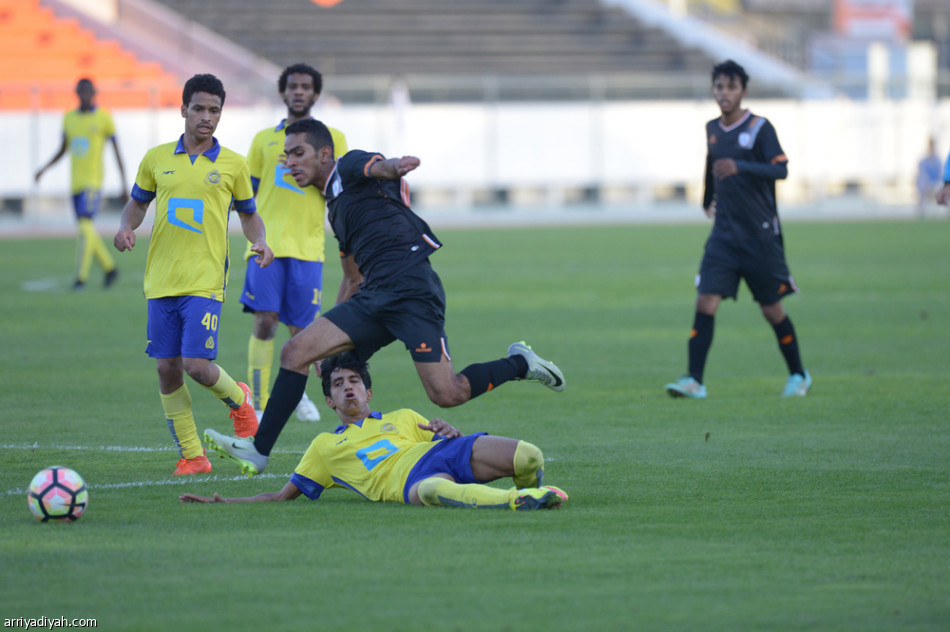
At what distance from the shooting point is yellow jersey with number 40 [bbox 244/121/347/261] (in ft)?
28.8

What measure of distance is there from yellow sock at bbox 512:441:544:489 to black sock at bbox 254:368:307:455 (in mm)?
1202

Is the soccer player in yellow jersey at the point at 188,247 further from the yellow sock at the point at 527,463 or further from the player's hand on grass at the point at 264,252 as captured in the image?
the yellow sock at the point at 527,463

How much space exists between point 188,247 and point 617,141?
108ft

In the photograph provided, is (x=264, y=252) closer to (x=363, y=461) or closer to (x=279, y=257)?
(x=363, y=461)

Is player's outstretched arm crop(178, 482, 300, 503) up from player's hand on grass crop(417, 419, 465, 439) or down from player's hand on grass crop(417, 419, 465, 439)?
down

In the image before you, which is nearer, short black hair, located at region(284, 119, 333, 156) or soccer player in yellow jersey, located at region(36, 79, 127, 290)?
short black hair, located at region(284, 119, 333, 156)

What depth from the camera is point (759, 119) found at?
9766 millimetres

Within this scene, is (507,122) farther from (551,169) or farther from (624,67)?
(624,67)

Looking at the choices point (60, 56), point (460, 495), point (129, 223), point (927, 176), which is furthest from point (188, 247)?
point (60, 56)

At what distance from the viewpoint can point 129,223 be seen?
7.05m

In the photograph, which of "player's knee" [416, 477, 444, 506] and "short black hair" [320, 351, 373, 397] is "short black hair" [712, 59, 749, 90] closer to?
"short black hair" [320, 351, 373, 397]


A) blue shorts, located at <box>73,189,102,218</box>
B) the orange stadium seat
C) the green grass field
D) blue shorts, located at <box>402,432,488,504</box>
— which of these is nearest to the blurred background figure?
the orange stadium seat

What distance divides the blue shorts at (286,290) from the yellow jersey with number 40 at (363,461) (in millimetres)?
2691

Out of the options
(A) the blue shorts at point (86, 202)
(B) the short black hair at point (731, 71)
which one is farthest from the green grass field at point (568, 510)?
(A) the blue shorts at point (86, 202)
